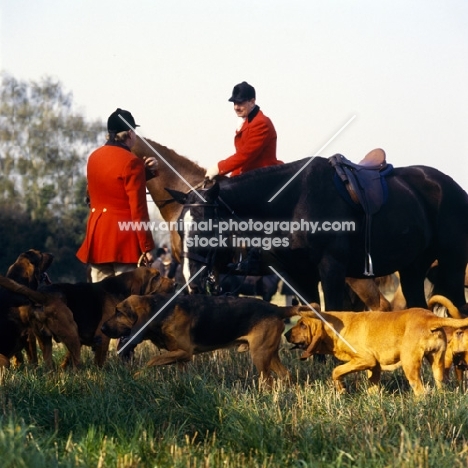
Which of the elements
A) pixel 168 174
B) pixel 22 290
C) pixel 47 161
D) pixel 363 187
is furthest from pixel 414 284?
pixel 47 161

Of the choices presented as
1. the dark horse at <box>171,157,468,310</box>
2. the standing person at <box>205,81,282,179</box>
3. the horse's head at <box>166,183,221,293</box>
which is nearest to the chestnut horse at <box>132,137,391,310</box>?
the standing person at <box>205,81,282,179</box>

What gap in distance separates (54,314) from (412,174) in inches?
152

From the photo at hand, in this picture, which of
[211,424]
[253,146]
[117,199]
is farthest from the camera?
[253,146]

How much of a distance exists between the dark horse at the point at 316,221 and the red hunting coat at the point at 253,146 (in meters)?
0.86

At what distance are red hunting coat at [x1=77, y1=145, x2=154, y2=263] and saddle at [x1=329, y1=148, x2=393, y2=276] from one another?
1852mm

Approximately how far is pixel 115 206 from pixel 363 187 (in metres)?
2.38

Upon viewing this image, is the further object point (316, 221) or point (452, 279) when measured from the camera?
point (452, 279)

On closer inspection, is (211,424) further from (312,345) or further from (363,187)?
(363,187)

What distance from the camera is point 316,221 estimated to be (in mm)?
9773

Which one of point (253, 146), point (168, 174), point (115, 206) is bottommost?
point (115, 206)

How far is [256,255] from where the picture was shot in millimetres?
9930

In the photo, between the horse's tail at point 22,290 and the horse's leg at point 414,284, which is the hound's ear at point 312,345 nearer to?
the horse's tail at point 22,290

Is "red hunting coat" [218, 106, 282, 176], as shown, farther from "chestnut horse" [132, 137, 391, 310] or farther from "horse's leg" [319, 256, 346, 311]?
"horse's leg" [319, 256, 346, 311]

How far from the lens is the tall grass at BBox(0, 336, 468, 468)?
5.38 metres
